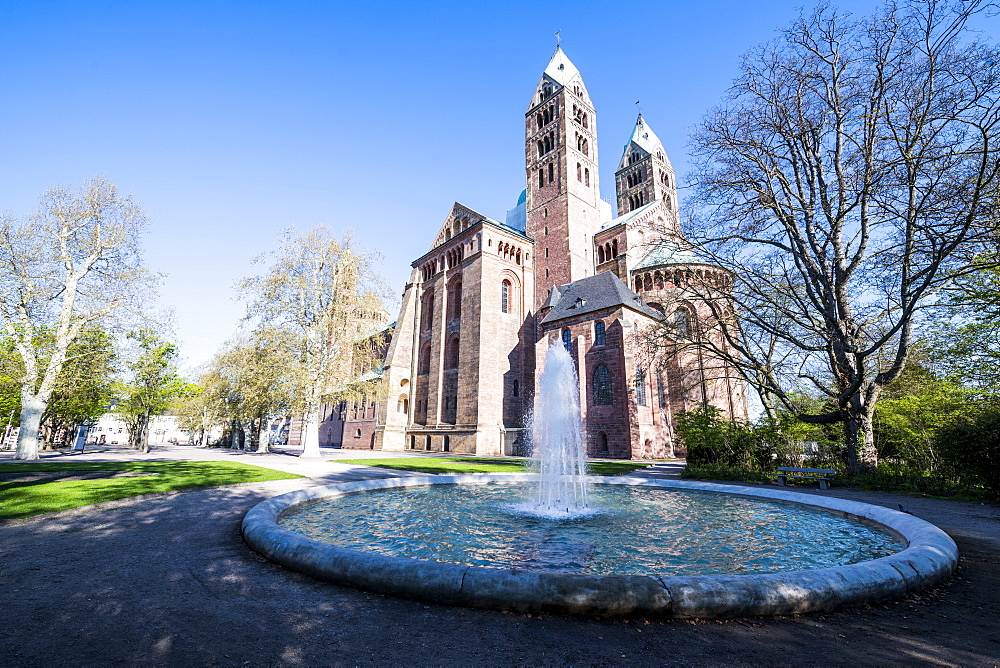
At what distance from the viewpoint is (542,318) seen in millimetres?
36031

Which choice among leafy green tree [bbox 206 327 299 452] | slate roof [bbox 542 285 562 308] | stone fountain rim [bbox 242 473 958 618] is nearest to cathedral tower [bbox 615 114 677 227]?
slate roof [bbox 542 285 562 308]

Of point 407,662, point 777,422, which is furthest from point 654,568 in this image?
point 777,422

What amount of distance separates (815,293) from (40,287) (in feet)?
105

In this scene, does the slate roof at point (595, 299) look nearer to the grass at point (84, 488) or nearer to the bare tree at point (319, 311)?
the bare tree at point (319, 311)

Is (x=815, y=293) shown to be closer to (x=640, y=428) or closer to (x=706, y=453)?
(x=706, y=453)

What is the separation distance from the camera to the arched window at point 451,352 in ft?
124

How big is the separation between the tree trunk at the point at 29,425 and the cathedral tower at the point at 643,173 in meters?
50.7

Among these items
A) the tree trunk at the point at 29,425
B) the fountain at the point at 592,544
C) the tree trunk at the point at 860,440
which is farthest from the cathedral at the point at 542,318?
the tree trunk at the point at 29,425

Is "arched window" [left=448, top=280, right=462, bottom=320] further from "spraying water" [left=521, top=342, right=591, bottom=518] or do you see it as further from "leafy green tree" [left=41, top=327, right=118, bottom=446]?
"spraying water" [left=521, top=342, right=591, bottom=518]

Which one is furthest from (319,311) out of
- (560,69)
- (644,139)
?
(644,139)

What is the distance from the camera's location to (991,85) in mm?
9578

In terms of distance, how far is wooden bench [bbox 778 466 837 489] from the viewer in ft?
40.3

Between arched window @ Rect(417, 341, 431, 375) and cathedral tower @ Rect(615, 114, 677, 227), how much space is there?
2897 cm

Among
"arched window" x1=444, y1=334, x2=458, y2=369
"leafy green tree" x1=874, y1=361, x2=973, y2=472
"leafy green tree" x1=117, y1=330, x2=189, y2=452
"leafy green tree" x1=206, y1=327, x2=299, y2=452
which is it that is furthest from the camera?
"arched window" x1=444, y1=334, x2=458, y2=369
